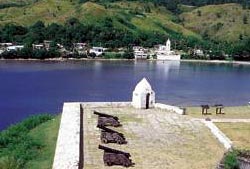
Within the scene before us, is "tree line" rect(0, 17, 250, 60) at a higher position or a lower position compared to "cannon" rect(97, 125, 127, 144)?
higher

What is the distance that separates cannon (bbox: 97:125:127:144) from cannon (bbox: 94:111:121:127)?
152cm

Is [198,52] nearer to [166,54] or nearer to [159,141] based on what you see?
[166,54]

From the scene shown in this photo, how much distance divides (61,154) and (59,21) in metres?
128

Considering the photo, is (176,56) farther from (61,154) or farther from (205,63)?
(61,154)

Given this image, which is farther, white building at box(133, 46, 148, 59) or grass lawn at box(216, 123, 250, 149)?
white building at box(133, 46, 148, 59)

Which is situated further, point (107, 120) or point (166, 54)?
point (166, 54)

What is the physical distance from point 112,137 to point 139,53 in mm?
105572

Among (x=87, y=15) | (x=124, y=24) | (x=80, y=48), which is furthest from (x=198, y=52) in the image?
(x=87, y=15)

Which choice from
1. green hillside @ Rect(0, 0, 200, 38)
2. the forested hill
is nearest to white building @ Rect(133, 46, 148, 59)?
the forested hill

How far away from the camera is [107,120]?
30.1 metres

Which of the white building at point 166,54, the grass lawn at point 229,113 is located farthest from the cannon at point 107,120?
the white building at point 166,54

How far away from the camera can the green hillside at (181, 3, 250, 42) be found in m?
158

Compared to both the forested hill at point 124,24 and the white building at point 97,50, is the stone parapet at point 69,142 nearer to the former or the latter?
the white building at point 97,50

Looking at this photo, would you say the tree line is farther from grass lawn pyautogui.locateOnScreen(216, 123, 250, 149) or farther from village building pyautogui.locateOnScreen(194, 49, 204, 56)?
grass lawn pyautogui.locateOnScreen(216, 123, 250, 149)
